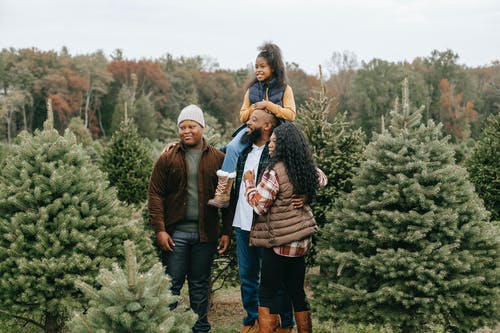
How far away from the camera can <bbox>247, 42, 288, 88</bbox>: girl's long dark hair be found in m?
5.37

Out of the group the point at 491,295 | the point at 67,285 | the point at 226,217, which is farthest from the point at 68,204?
the point at 491,295

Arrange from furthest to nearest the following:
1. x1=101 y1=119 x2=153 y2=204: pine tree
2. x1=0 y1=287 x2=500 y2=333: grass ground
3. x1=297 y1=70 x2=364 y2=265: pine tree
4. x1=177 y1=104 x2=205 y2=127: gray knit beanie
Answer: x1=101 y1=119 x2=153 y2=204: pine tree < x1=297 y1=70 x2=364 y2=265: pine tree < x1=0 y1=287 x2=500 y2=333: grass ground < x1=177 y1=104 x2=205 y2=127: gray knit beanie

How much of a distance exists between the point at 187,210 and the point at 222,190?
39 cm

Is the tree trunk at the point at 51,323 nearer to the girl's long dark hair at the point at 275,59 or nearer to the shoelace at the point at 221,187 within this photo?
the shoelace at the point at 221,187

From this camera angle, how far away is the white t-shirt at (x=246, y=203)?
499 centimetres

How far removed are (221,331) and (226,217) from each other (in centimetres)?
174

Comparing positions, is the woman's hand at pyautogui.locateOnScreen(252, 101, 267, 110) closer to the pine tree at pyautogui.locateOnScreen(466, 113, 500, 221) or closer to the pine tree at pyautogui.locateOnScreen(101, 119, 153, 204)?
the pine tree at pyautogui.locateOnScreen(466, 113, 500, 221)

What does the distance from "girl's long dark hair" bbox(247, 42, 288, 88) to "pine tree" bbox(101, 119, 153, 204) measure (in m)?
9.35

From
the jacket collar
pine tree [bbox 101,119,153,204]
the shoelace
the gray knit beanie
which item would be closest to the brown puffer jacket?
the shoelace

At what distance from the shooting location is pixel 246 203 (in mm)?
5012

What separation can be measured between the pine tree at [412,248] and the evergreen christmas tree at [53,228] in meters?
1.92

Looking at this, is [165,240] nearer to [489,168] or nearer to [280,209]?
[280,209]

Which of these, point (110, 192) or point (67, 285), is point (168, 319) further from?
point (110, 192)

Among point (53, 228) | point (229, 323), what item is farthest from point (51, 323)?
point (229, 323)
